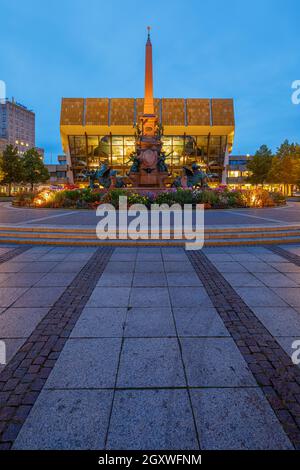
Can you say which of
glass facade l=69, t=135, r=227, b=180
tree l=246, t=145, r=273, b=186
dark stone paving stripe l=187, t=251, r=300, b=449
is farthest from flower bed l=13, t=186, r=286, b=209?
glass facade l=69, t=135, r=227, b=180

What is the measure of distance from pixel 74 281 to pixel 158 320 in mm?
2557

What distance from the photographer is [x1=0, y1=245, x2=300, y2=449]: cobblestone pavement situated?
230 centimetres

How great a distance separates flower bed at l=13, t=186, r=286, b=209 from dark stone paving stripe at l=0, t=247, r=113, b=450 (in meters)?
13.8

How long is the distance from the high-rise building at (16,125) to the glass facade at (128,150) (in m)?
72.8

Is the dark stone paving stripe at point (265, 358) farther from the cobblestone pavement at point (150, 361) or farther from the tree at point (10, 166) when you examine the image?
the tree at point (10, 166)

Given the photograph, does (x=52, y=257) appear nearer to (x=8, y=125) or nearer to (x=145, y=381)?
(x=145, y=381)

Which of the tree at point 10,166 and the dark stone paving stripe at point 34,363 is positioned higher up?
the tree at point 10,166

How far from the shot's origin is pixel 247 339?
3740mm

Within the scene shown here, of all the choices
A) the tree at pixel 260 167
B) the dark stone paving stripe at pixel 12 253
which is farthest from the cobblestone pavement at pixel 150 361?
the tree at pixel 260 167

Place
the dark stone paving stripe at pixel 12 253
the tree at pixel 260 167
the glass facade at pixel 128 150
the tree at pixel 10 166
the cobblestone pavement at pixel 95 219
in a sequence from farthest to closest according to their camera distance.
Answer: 1. the glass facade at pixel 128 150
2. the tree at pixel 260 167
3. the tree at pixel 10 166
4. the cobblestone pavement at pixel 95 219
5. the dark stone paving stripe at pixel 12 253

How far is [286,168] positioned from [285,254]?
47.2 meters

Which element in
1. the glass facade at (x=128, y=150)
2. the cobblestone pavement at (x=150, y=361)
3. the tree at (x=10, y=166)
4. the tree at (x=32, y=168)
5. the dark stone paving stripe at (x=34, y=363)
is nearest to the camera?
the cobblestone pavement at (x=150, y=361)

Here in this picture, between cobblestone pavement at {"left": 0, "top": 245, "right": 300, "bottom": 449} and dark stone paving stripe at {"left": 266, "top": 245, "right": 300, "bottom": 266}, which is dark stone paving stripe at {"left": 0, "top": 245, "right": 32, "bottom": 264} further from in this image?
dark stone paving stripe at {"left": 266, "top": 245, "right": 300, "bottom": 266}

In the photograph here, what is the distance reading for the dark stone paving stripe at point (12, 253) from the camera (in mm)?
7961
